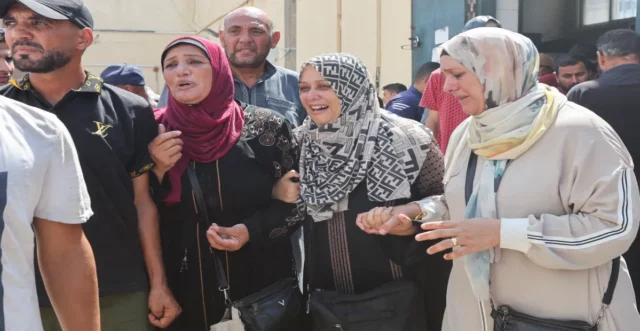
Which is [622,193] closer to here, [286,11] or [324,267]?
[324,267]

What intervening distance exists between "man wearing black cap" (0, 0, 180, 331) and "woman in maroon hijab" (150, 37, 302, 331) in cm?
15

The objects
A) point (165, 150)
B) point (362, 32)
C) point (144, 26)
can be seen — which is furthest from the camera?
point (144, 26)

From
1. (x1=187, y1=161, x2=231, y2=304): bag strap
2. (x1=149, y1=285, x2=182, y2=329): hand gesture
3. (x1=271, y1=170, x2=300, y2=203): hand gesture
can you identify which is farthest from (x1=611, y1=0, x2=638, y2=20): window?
(x1=149, y1=285, x2=182, y2=329): hand gesture

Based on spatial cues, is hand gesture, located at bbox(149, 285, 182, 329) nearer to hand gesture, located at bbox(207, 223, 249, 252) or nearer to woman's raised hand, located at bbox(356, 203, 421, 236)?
hand gesture, located at bbox(207, 223, 249, 252)

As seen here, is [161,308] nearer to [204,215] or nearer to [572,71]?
[204,215]

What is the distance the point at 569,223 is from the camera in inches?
85.5

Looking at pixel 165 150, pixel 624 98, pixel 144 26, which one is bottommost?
pixel 165 150

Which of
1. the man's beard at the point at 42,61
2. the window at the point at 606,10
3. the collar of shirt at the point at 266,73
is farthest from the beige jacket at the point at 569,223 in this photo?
the window at the point at 606,10

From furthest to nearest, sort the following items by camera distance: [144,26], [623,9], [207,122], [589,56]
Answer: [144,26]
[623,9]
[589,56]
[207,122]

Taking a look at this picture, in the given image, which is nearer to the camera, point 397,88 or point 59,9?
point 59,9

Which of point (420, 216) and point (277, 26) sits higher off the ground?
point (277, 26)

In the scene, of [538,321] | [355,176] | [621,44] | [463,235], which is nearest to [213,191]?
[355,176]

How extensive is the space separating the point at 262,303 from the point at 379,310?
0.51 meters

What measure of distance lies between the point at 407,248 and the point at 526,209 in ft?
1.92
